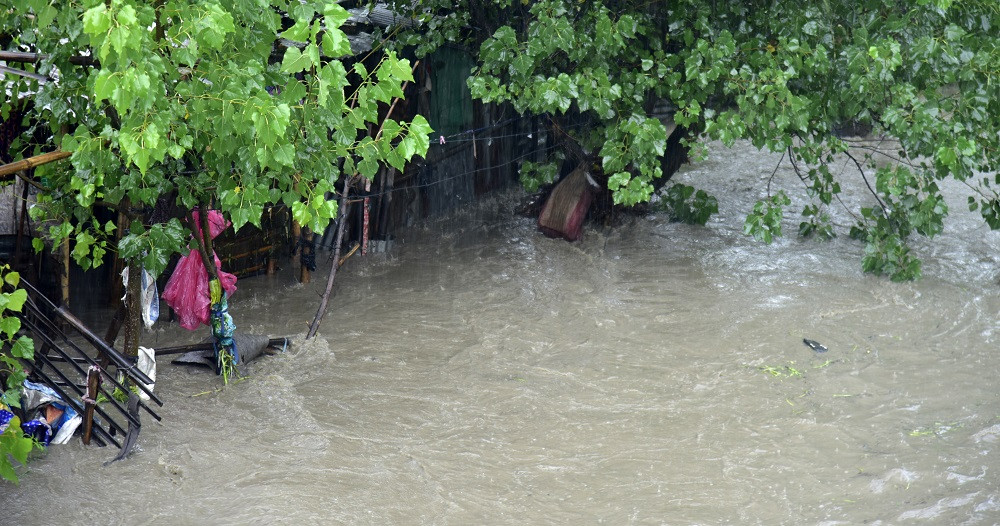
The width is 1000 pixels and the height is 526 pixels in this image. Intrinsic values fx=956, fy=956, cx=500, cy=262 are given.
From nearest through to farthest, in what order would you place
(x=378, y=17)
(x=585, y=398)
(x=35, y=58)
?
(x=35, y=58) → (x=585, y=398) → (x=378, y=17)

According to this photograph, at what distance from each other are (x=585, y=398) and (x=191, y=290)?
299cm

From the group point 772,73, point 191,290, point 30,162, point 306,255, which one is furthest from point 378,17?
point 30,162

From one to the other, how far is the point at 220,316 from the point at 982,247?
7935mm

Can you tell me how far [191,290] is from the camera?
7.04 metres

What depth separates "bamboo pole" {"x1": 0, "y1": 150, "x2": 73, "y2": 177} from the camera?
4.58 metres

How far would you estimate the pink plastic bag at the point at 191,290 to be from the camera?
7020 millimetres

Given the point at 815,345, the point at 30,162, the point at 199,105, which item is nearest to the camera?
the point at 199,105

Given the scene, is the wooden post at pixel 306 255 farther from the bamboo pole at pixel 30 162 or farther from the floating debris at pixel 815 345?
the floating debris at pixel 815 345

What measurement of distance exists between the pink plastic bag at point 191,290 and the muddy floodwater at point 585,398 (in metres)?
0.39

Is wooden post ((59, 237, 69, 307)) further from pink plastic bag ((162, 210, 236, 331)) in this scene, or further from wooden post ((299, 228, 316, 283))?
wooden post ((299, 228, 316, 283))

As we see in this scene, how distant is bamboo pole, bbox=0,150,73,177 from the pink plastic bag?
2.02m

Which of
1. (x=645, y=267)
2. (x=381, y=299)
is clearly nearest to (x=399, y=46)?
(x=381, y=299)

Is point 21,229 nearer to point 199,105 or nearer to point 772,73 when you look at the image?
point 199,105

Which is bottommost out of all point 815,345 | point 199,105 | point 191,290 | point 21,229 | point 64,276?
point 815,345
